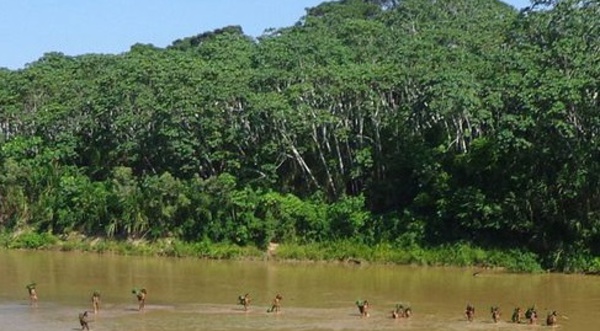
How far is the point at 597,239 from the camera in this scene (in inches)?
1633

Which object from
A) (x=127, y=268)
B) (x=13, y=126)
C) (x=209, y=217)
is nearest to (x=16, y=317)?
(x=127, y=268)

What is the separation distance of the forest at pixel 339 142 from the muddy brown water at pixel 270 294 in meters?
2.68

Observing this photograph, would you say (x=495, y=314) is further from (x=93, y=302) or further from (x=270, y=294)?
(x=93, y=302)

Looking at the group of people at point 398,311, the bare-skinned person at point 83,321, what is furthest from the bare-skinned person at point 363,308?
the bare-skinned person at point 83,321

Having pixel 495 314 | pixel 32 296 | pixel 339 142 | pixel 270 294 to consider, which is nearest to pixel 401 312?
pixel 495 314

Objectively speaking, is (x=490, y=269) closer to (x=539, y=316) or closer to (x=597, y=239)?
(x=597, y=239)

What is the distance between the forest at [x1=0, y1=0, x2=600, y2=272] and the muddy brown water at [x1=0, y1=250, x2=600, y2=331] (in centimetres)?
268

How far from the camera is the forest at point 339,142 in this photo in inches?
1650

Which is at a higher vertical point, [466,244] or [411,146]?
[411,146]

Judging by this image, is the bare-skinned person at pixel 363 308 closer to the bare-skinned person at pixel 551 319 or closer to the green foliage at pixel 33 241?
the bare-skinned person at pixel 551 319

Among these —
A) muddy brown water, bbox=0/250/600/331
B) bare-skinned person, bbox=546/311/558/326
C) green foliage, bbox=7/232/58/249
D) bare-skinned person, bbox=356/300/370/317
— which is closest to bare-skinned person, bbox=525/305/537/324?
muddy brown water, bbox=0/250/600/331

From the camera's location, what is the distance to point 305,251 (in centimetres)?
4700

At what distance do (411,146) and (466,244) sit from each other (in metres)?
5.51

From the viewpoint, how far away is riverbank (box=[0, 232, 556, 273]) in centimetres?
4328
